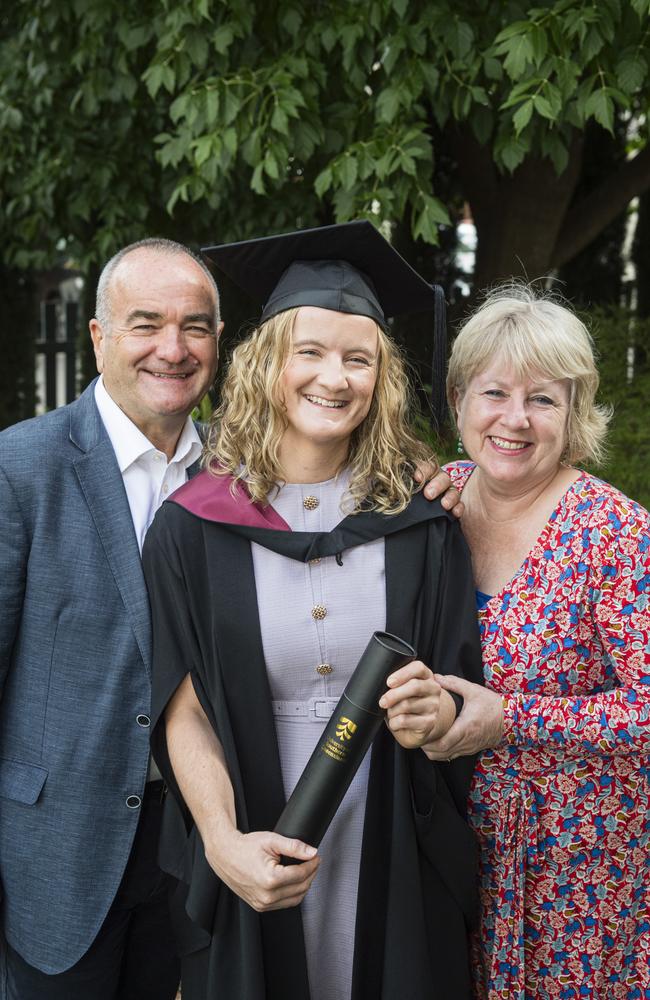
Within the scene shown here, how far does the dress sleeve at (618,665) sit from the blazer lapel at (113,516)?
2.68 feet

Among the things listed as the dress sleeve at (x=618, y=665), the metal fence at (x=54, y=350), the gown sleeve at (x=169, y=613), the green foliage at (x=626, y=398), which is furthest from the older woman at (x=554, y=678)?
the metal fence at (x=54, y=350)

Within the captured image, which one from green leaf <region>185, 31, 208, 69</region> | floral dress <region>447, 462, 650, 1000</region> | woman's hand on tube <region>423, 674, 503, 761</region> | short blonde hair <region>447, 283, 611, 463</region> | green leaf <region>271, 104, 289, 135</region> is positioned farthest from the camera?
green leaf <region>185, 31, 208, 69</region>

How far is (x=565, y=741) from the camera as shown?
2.17 metres

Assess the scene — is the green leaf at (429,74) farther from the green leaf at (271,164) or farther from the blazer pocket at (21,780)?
the blazer pocket at (21,780)

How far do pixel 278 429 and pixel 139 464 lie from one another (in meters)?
0.43

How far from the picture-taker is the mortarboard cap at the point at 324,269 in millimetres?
2201

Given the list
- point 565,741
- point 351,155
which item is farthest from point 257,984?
point 351,155

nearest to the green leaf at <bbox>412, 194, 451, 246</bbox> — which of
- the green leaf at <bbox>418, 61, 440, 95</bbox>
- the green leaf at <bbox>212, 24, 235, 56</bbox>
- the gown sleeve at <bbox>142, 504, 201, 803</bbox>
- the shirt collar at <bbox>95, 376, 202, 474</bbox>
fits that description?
the green leaf at <bbox>418, 61, 440, 95</bbox>

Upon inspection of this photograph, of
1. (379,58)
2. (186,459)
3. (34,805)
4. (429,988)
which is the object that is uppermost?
(379,58)

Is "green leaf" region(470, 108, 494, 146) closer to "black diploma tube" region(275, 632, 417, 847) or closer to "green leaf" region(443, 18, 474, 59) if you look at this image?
"green leaf" region(443, 18, 474, 59)

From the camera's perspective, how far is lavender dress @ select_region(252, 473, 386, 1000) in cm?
212

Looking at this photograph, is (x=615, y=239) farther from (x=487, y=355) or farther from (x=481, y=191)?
(x=487, y=355)

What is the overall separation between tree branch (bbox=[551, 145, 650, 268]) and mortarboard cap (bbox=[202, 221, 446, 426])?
482 centimetres

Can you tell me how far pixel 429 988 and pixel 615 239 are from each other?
30.6 ft
